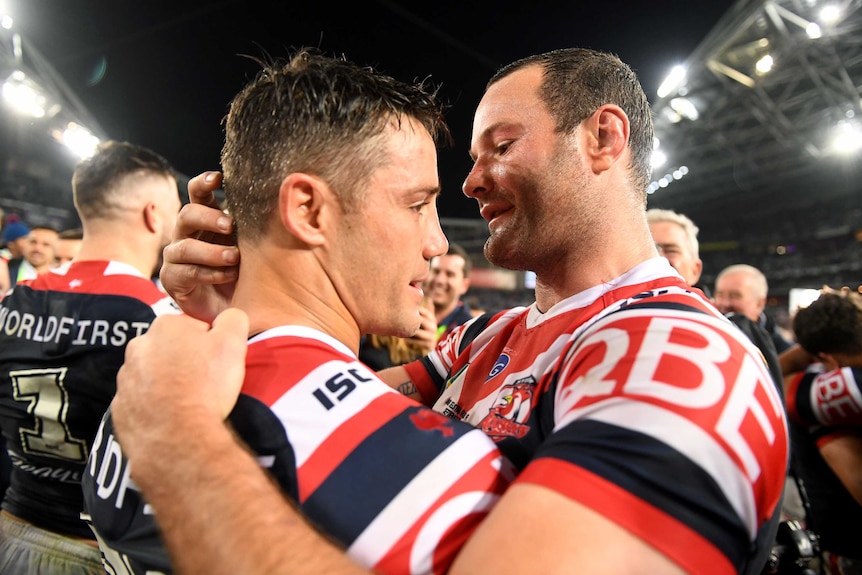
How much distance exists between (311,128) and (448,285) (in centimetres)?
341

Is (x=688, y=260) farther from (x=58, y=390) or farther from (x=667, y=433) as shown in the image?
(x=58, y=390)

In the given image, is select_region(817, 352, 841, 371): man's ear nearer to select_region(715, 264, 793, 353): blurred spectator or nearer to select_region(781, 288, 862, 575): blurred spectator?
select_region(781, 288, 862, 575): blurred spectator

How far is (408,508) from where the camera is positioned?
662 mm

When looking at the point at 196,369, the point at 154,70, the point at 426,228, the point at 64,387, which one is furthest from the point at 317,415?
the point at 154,70

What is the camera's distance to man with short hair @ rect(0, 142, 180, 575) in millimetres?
1901

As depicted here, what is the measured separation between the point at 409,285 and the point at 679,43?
4.37 metres

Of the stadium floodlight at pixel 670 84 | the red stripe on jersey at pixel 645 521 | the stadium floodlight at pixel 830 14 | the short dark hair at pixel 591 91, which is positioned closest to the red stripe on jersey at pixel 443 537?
the red stripe on jersey at pixel 645 521

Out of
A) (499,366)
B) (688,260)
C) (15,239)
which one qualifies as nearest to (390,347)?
(499,366)

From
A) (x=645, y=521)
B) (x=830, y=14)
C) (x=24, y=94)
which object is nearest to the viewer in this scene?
(x=645, y=521)

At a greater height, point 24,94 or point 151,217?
point 24,94

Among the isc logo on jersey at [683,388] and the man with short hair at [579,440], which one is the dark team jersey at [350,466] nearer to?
the man with short hair at [579,440]

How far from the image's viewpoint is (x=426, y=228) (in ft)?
3.66

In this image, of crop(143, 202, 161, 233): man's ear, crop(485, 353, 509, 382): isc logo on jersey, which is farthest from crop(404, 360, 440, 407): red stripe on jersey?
A: crop(143, 202, 161, 233): man's ear

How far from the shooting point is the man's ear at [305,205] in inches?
38.9
